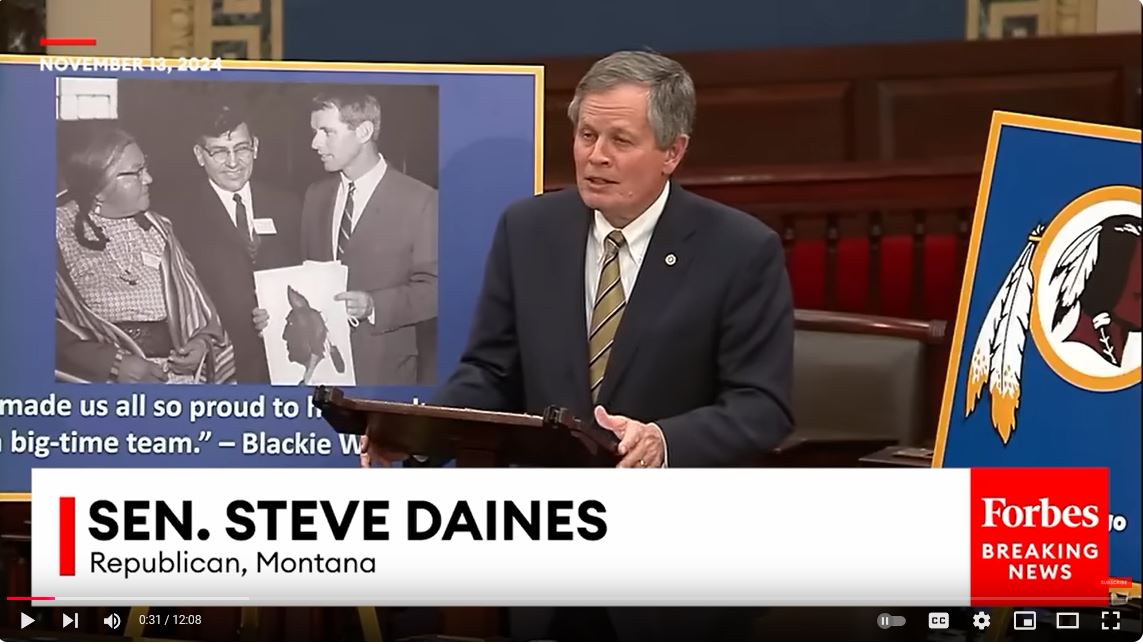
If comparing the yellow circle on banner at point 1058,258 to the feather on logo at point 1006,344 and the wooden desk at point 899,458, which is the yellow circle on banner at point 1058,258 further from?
the wooden desk at point 899,458

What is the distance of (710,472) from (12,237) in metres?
1.15

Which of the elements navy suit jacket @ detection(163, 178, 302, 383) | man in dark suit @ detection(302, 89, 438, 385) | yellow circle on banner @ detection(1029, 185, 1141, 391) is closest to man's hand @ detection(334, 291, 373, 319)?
man in dark suit @ detection(302, 89, 438, 385)

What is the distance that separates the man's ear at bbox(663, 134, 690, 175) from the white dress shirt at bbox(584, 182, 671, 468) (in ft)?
0.14

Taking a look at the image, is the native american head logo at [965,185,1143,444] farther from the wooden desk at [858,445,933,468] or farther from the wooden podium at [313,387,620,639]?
the wooden podium at [313,387,620,639]

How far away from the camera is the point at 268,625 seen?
2434 mm

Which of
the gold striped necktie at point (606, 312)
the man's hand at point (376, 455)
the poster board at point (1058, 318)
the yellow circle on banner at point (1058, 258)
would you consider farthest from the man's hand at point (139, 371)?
the yellow circle on banner at point (1058, 258)

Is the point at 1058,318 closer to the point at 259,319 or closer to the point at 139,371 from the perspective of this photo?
the point at 259,319

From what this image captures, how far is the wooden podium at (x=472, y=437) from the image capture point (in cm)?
215

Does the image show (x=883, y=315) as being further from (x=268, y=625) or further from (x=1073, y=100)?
(x=268, y=625)

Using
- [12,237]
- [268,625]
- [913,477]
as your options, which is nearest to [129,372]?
[12,237]

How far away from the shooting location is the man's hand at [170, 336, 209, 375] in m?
2.52

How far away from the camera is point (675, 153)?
99.3 inches

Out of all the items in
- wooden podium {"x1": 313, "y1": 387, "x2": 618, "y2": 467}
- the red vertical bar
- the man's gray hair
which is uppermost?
the man's gray hair

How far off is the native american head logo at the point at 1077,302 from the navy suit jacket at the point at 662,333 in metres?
0.34
